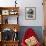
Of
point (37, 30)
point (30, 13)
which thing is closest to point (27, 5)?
point (30, 13)

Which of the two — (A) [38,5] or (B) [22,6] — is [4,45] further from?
(A) [38,5]

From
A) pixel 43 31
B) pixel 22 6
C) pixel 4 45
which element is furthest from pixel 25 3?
pixel 4 45

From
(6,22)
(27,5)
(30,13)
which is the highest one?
(27,5)

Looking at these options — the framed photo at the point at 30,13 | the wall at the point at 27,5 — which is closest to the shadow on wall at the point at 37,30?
the wall at the point at 27,5

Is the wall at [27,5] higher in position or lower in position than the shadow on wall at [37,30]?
higher

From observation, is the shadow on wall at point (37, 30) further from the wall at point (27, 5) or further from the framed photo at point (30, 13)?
the framed photo at point (30, 13)

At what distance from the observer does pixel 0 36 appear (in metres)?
5.57

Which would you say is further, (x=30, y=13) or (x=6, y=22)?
(x=30, y=13)

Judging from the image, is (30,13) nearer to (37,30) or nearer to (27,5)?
(27,5)

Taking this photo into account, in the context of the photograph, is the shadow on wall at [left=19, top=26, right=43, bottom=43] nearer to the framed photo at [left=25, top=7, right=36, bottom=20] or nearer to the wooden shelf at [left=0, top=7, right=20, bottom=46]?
the wooden shelf at [left=0, top=7, right=20, bottom=46]

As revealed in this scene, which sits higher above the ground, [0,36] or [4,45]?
[0,36]

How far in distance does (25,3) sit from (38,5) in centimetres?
50

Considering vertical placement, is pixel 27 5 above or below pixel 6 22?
above

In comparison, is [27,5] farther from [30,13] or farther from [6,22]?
[6,22]
